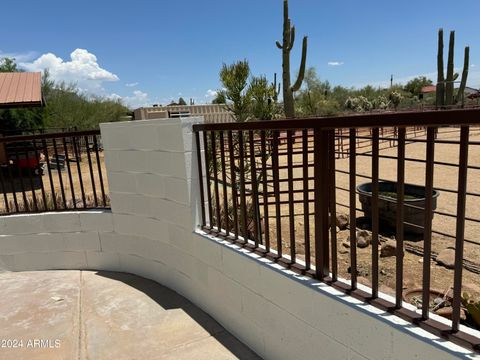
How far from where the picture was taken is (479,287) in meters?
3.33

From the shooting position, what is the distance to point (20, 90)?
34.4 feet

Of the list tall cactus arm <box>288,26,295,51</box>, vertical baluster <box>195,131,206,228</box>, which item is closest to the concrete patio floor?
vertical baluster <box>195,131,206,228</box>

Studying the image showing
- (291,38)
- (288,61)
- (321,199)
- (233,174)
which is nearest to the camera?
(321,199)

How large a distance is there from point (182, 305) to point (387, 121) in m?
2.30

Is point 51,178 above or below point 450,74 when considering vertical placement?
below

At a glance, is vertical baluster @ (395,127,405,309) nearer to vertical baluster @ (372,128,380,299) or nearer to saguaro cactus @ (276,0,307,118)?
vertical baluster @ (372,128,380,299)

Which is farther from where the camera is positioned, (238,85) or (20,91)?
(20,91)

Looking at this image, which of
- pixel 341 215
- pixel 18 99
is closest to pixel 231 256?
pixel 341 215

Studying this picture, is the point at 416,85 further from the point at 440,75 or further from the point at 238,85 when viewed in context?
the point at 238,85

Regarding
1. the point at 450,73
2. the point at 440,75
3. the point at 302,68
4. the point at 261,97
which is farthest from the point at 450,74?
the point at 261,97

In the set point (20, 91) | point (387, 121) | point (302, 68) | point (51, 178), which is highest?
point (302, 68)

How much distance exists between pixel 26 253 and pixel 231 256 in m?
2.58

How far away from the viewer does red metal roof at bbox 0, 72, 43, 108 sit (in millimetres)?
9820

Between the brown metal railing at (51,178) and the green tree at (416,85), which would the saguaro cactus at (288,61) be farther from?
the green tree at (416,85)
